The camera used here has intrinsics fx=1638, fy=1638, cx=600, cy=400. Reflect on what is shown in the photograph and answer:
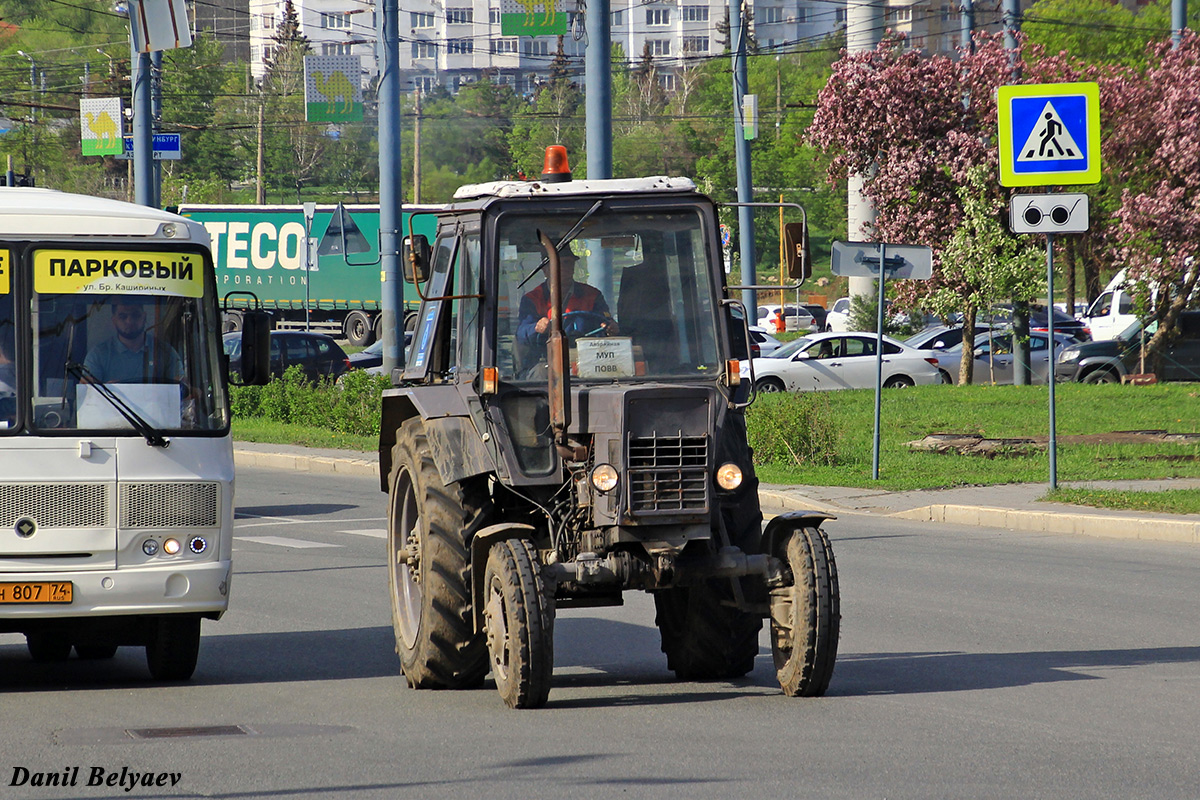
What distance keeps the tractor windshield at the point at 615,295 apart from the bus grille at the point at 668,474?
63cm

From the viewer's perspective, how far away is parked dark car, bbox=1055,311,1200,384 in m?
32.2

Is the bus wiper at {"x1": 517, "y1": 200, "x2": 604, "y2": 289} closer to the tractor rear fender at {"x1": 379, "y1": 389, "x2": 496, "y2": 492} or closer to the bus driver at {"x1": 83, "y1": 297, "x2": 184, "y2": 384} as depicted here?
the tractor rear fender at {"x1": 379, "y1": 389, "x2": 496, "y2": 492}

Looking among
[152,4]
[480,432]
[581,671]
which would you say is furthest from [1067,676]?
[152,4]

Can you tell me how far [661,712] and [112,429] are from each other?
3.05 m

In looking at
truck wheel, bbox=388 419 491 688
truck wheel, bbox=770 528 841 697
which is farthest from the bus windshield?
truck wheel, bbox=770 528 841 697

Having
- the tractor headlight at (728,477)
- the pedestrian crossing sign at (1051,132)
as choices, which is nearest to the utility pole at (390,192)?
the pedestrian crossing sign at (1051,132)

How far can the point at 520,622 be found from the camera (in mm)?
6957

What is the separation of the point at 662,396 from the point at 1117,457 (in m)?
13.6

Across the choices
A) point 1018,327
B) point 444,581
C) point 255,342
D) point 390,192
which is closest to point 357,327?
point 390,192

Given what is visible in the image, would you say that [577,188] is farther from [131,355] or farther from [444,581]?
[131,355]

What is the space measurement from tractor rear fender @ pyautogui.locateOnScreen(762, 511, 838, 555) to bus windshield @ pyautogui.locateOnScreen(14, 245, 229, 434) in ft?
9.35

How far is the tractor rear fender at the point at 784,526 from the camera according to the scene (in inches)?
293

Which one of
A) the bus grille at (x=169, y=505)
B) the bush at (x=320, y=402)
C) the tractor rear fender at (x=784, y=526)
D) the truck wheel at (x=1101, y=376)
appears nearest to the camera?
the tractor rear fender at (x=784, y=526)

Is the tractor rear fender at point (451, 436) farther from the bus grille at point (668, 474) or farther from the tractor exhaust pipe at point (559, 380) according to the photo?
the bus grille at point (668, 474)
